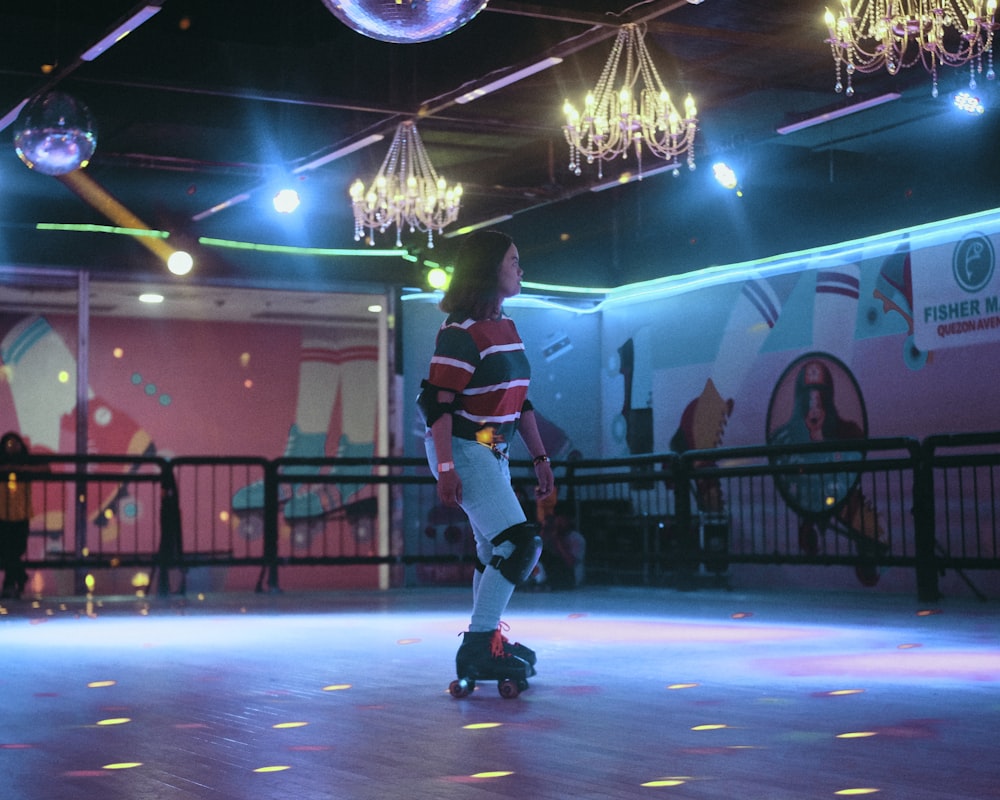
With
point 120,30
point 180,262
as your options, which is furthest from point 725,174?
point 120,30

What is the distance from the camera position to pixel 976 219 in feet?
33.5

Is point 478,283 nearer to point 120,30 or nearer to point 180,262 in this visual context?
point 120,30

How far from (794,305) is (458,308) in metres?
7.73

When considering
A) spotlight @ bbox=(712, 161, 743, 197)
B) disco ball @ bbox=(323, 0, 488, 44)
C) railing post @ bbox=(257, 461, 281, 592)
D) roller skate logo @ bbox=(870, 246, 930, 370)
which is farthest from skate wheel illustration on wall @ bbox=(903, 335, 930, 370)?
disco ball @ bbox=(323, 0, 488, 44)

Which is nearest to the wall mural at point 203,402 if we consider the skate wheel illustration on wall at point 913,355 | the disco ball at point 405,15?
the skate wheel illustration on wall at point 913,355

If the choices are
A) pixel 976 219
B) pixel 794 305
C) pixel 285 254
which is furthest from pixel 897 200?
pixel 285 254

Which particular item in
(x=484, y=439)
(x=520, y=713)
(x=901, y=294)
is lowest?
(x=520, y=713)

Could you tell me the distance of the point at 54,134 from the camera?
714 centimetres

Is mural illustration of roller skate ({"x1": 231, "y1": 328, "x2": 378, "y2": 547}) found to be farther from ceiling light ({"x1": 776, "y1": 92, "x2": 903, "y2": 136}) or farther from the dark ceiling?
ceiling light ({"x1": 776, "y1": 92, "x2": 903, "y2": 136})

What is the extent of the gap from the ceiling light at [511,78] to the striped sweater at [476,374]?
3987 millimetres

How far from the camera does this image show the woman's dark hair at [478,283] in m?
4.62

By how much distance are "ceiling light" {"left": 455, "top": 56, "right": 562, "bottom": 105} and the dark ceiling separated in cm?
7

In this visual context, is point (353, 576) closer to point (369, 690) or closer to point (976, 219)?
point (976, 219)

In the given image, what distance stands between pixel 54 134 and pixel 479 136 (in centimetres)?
501
